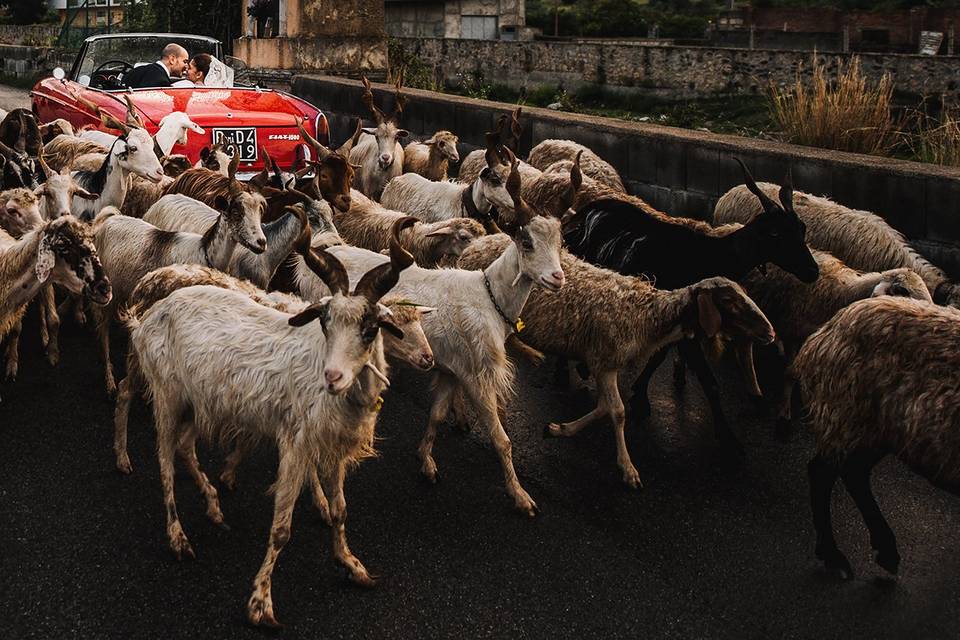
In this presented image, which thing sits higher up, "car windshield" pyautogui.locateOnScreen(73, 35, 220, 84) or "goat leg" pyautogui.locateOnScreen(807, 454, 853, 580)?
"car windshield" pyautogui.locateOnScreen(73, 35, 220, 84)

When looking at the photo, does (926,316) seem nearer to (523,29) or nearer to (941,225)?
(941,225)

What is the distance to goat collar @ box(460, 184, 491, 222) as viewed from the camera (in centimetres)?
938

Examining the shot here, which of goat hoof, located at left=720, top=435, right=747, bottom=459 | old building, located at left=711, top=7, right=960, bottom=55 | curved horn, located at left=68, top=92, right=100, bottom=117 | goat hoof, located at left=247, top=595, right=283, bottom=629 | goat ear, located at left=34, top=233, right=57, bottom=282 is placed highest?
old building, located at left=711, top=7, right=960, bottom=55

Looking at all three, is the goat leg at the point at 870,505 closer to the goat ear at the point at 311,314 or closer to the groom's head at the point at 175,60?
the goat ear at the point at 311,314

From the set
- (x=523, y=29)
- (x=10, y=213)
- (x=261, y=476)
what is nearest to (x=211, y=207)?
(x=10, y=213)

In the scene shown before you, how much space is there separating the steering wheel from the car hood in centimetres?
98

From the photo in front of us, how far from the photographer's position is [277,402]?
16.8ft

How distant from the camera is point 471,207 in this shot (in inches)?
374

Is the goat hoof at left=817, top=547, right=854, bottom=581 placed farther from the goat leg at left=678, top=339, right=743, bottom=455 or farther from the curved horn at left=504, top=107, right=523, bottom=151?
the curved horn at left=504, top=107, right=523, bottom=151

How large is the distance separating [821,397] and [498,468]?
1.90 metres

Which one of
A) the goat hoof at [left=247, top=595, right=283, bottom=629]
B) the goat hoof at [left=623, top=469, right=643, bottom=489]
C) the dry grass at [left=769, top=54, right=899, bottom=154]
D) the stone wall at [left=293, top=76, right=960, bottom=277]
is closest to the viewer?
the goat hoof at [left=247, top=595, right=283, bottom=629]

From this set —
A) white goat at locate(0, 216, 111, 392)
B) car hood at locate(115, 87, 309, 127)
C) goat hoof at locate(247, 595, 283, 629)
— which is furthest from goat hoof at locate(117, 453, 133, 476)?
car hood at locate(115, 87, 309, 127)

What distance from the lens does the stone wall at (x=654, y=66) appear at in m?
22.6

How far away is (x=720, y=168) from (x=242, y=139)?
4.84 m
